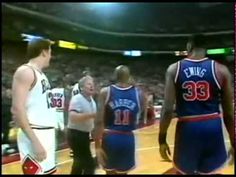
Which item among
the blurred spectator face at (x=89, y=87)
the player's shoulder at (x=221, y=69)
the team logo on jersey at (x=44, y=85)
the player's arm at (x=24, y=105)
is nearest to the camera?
the player's arm at (x=24, y=105)

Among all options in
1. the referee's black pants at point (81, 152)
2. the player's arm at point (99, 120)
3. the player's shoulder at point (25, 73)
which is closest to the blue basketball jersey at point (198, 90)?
the player's arm at point (99, 120)

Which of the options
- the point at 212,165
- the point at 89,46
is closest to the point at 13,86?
the point at 89,46

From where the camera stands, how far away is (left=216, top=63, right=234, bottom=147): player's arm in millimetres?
2221

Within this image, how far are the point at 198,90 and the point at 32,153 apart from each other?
0.97 metres

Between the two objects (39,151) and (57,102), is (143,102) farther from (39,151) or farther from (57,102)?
(39,151)

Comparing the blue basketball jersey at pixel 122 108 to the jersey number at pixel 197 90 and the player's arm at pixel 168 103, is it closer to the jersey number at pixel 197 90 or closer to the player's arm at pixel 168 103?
the player's arm at pixel 168 103

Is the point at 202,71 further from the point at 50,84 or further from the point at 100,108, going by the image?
the point at 50,84

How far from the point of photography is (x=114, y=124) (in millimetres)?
2334

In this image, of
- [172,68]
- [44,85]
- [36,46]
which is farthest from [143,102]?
[36,46]

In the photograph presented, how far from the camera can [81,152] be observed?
2373 millimetres

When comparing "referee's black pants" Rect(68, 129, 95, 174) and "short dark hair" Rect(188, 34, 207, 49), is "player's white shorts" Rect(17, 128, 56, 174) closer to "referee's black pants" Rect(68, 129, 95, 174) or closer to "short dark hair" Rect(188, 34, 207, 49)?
"referee's black pants" Rect(68, 129, 95, 174)

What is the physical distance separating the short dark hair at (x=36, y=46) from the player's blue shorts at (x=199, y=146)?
874 millimetres

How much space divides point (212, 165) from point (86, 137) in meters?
0.75

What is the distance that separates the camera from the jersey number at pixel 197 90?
87.0 inches
